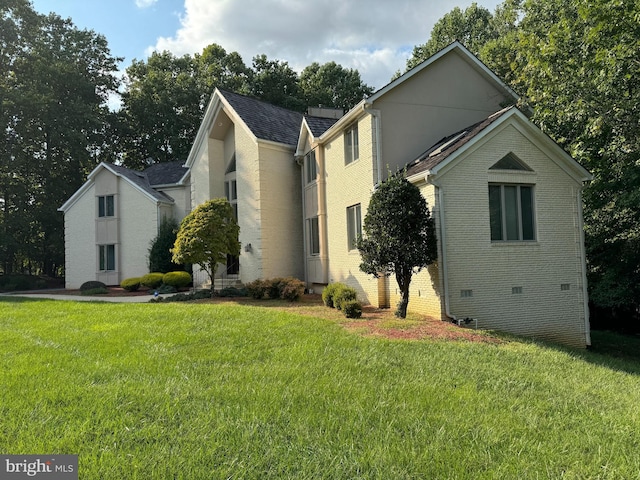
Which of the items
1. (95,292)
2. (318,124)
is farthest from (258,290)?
(95,292)

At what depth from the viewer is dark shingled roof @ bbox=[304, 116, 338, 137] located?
16.9m

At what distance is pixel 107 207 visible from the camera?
2455cm

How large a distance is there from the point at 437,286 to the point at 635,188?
7429mm

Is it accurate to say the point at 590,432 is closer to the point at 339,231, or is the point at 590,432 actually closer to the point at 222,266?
the point at 339,231

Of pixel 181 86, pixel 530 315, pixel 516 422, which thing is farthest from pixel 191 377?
pixel 181 86

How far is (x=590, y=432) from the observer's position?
4.24 metres

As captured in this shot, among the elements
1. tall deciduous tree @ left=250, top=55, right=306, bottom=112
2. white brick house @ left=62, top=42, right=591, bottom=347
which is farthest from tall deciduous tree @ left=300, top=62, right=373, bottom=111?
white brick house @ left=62, top=42, right=591, bottom=347

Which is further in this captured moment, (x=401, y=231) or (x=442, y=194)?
(x=442, y=194)

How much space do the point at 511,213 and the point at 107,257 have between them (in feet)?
73.2

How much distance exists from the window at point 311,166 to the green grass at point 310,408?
35.2 feet

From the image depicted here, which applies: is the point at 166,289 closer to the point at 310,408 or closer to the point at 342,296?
the point at 342,296

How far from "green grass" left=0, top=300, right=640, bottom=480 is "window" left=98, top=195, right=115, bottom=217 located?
59.9ft

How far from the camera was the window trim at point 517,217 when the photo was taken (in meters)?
11.0

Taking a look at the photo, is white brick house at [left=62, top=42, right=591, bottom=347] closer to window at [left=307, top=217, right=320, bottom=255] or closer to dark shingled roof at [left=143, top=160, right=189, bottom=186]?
window at [left=307, top=217, right=320, bottom=255]
